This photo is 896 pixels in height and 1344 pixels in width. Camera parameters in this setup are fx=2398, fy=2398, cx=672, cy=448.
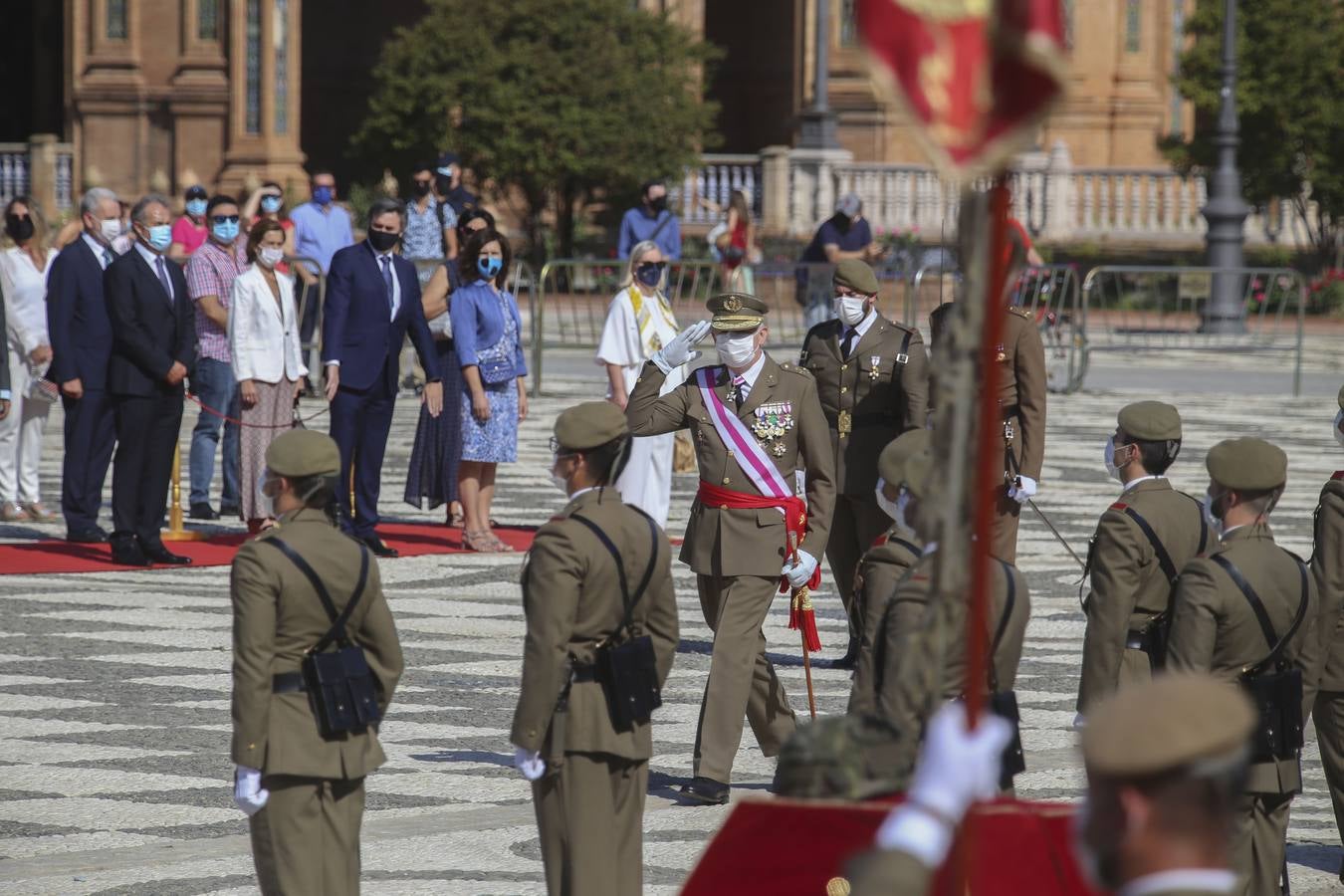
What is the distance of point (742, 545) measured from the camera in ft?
28.1

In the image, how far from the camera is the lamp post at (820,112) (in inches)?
1304

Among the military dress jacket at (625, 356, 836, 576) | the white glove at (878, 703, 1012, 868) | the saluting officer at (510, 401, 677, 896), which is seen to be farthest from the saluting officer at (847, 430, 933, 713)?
the white glove at (878, 703, 1012, 868)

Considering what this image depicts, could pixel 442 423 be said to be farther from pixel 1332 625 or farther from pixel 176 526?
pixel 1332 625

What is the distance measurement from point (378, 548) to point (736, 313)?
4.82 m

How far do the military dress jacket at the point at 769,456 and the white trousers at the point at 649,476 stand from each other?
3362 millimetres

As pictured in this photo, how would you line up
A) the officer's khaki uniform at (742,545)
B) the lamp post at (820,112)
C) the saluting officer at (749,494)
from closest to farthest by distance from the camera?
the officer's khaki uniform at (742,545) → the saluting officer at (749,494) → the lamp post at (820,112)

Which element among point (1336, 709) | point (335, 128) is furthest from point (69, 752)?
point (335, 128)

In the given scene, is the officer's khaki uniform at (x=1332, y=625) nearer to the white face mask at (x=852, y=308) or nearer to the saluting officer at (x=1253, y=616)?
the saluting officer at (x=1253, y=616)

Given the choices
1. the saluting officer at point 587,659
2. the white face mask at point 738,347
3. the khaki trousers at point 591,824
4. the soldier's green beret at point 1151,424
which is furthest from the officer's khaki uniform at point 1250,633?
the white face mask at point 738,347

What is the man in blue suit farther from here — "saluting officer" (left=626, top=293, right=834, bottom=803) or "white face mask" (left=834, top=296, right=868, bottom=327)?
"saluting officer" (left=626, top=293, right=834, bottom=803)

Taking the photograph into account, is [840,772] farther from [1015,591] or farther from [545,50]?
[545,50]

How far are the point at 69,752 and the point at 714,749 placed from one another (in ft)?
7.73

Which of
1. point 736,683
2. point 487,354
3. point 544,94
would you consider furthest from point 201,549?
point 544,94

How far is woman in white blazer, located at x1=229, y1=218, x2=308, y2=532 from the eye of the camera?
42.3ft
